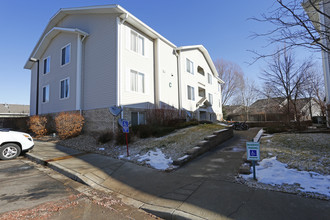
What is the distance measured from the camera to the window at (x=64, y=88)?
1441cm

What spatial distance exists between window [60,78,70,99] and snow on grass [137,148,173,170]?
1078cm

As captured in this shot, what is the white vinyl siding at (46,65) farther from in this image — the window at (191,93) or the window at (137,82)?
the window at (191,93)

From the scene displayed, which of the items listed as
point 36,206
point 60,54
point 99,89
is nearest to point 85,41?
point 60,54

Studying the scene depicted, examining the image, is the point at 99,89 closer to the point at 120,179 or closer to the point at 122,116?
the point at 122,116

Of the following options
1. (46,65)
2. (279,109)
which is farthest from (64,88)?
(279,109)

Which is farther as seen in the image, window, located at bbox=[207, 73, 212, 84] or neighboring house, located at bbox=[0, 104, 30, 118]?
neighboring house, located at bbox=[0, 104, 30, 118]

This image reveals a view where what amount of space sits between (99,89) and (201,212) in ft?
36.7

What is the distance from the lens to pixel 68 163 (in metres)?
6.45

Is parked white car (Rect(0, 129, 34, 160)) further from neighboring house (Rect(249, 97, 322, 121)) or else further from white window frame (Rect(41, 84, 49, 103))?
neighboring house (Rect(249, 97, 322, 121))

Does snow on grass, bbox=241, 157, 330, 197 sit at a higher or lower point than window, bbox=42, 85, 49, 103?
lower

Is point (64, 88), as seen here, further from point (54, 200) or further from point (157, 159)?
point (54, 200)

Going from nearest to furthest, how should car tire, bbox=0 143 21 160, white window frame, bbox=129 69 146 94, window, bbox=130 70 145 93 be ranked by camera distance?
1. car tire, bbox=0 143 21 160
2. white window frame, bbox=129 69 146 94
3. window, bbox=130 70 145 93

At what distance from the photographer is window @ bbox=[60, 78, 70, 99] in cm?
1441

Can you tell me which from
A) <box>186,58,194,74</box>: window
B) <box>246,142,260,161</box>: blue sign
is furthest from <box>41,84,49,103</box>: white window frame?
<box>246,142,260,161</box>: blue sign
